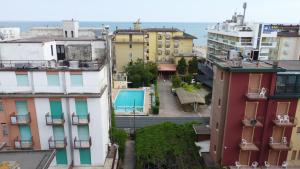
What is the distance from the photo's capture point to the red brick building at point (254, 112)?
24484mm

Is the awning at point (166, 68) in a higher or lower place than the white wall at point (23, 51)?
lower

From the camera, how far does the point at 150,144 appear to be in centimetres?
3055

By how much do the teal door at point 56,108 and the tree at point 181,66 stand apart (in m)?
55.2

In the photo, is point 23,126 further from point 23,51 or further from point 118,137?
point 118,137

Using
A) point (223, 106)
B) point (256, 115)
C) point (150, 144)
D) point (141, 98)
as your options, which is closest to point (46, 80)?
point (150, 144)

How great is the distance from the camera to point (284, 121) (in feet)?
Result: 82.3

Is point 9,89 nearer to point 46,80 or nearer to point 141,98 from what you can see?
point 46,80

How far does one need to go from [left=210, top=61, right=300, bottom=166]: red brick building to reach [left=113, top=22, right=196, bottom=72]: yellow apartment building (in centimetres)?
5094

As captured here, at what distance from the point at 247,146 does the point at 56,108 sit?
778 inches

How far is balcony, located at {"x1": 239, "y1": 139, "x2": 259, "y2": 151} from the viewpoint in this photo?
25220 millimetres

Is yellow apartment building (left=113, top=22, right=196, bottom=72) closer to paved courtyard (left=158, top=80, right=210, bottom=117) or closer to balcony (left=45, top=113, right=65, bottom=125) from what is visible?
paved courtyard (left=158, top=80, right=210, bottom=117)

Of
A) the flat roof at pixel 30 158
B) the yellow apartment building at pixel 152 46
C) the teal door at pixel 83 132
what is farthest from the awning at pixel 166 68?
the flat roof at pixel 30 158

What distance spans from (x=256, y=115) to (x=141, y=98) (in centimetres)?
3583

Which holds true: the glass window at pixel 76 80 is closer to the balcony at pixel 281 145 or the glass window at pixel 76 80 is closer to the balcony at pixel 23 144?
the balcony at pixel 23 144
